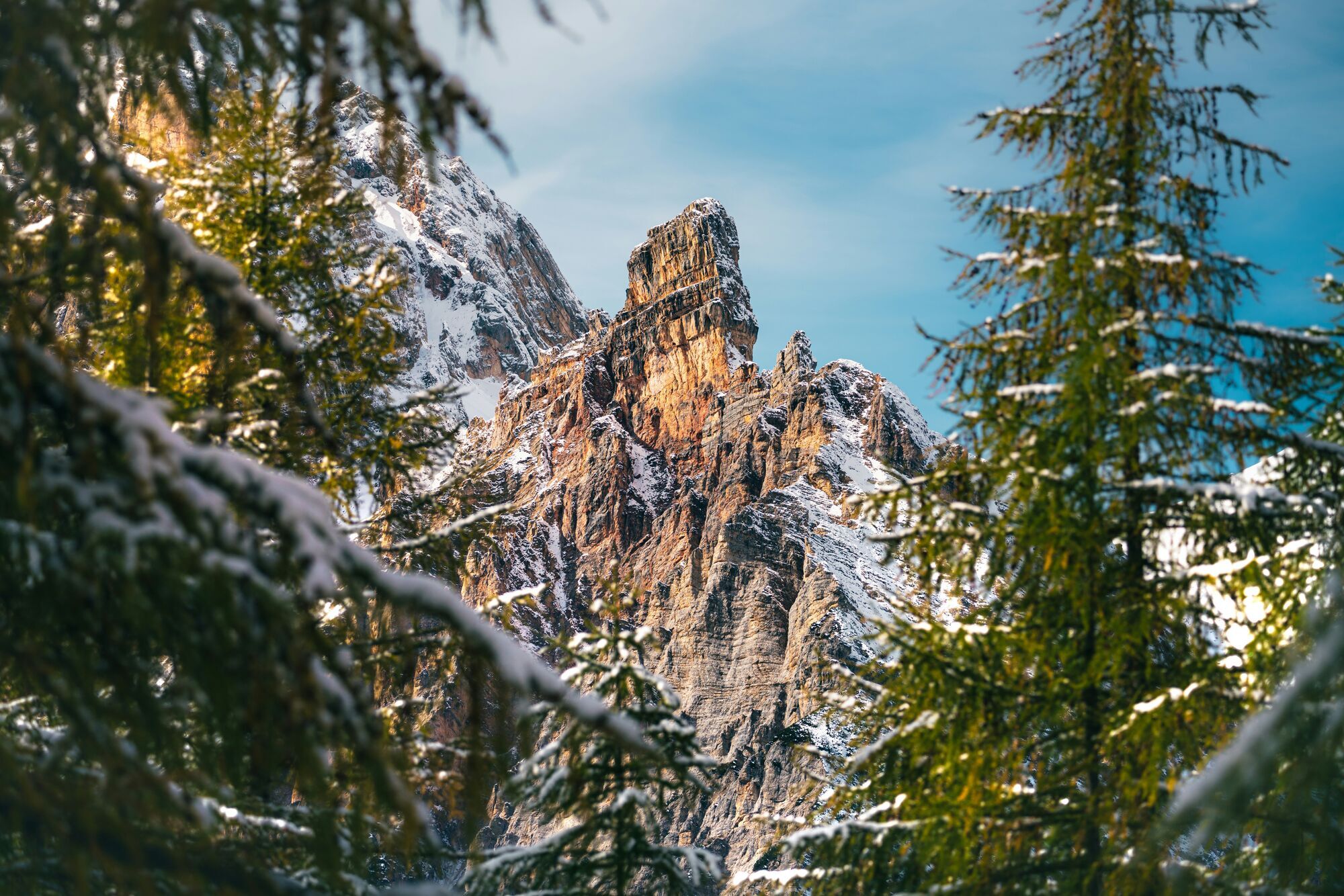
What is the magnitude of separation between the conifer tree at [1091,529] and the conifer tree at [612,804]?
92 centimetres

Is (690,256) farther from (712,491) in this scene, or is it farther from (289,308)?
(289,308)

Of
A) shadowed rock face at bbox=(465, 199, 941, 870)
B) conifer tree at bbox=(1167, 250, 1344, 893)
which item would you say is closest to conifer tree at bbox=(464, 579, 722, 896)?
conifer tree at bbox=(1167, 250, 1344, 893)

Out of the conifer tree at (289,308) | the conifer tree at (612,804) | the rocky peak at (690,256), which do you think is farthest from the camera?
the rocky peak at (690,256)

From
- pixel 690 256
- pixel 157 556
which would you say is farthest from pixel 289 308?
pixel 690 256

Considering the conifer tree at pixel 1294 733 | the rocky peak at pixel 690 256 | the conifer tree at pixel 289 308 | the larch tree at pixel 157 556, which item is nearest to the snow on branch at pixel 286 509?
the larch tree at pixel 157 556

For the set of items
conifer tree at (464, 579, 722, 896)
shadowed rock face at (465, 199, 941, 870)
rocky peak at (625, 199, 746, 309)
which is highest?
rocky peak at (625, 199, 746, 309)

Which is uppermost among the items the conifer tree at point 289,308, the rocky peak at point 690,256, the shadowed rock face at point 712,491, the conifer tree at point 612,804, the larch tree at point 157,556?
the rocky peak at point 690,256

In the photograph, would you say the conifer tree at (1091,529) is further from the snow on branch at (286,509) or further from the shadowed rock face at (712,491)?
the shadowed rock face at (712,491)

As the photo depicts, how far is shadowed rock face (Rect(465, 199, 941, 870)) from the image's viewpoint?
2835 inches

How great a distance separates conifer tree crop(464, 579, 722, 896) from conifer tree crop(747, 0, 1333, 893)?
0.92 metres

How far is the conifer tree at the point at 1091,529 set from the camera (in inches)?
199

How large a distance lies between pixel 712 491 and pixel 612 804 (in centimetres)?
9203

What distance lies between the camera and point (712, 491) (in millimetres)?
97000

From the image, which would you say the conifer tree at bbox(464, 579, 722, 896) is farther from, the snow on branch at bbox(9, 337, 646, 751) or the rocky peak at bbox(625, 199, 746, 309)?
the rocky peak at bbox(625, 199, 746, 309)
